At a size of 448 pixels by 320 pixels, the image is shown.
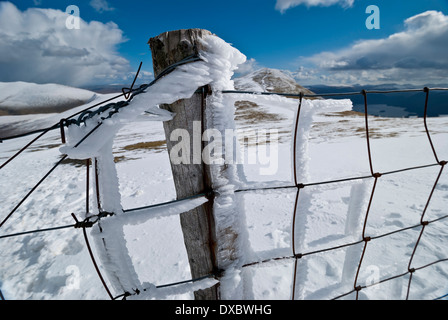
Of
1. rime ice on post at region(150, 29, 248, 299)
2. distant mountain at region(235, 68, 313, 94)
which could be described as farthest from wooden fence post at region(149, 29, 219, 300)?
distant mountain at region(235, 68, 313, 94)

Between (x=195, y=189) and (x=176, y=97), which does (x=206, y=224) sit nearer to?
(x=195, y=189)

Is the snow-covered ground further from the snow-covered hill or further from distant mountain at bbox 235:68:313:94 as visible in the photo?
distant mountain at bbox 235:68:313:94

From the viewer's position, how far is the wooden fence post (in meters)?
0.95

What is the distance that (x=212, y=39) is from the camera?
3.17 ft

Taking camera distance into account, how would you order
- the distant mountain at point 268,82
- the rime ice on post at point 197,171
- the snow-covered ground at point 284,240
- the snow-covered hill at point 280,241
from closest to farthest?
the rime ice on post at point 197,171, the snow-covered ground at point 284,240, the snow-covered hill at point 280,241, the distant mountain at point 268,82

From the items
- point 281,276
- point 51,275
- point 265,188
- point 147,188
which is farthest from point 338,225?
point 147,188

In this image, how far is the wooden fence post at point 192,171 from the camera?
3.12 ft

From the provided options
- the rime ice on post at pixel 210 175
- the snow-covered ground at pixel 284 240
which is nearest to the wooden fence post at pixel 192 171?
the rime ice on post at pixel 210 175

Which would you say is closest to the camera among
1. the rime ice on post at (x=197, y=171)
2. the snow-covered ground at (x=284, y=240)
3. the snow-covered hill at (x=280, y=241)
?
the rime ice on post at (x=197, y=171)

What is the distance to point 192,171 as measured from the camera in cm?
107

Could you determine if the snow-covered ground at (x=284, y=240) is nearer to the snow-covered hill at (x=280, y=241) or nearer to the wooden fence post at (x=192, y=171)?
the snow-covered hill at (x=280, y=241)

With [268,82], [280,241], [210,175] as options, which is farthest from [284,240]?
[268,82]

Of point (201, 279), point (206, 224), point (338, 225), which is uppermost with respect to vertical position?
point (206, 224)

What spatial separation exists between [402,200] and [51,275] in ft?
17.2
